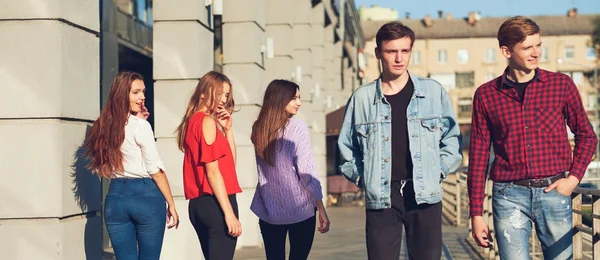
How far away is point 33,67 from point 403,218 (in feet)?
9.65

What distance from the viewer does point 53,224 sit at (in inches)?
273

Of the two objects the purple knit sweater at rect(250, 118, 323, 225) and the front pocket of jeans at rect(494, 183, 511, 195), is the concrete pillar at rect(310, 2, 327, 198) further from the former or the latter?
the front pocket of jeans at rect(494, 183, 511, 195)

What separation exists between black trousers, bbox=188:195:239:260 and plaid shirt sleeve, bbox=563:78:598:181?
7.02 feet

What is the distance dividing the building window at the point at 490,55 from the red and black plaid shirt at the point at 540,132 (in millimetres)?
90360

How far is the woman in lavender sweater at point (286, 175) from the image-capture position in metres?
6.87

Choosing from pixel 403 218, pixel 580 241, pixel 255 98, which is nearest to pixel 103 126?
pixel 403 218

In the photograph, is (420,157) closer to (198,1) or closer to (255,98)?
(198,1)

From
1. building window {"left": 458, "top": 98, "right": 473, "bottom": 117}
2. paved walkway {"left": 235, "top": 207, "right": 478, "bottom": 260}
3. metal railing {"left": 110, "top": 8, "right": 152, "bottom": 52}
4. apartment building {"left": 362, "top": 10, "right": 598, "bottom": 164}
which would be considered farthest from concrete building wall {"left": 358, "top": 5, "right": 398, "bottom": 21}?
metal railing {"left": 110, "top": 8, "right": 152, "bottom": 52}

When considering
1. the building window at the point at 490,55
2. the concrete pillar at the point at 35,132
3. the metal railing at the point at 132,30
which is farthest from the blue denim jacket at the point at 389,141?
the building window at the point at 490,55

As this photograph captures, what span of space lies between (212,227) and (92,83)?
1839mm

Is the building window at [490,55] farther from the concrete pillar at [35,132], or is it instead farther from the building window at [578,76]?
the concrete pillar at [35,132]

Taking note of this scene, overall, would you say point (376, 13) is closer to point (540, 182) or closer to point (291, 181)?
point (291, 181)

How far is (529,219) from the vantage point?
213 inches

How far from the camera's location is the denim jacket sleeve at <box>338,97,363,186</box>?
18.5ft
